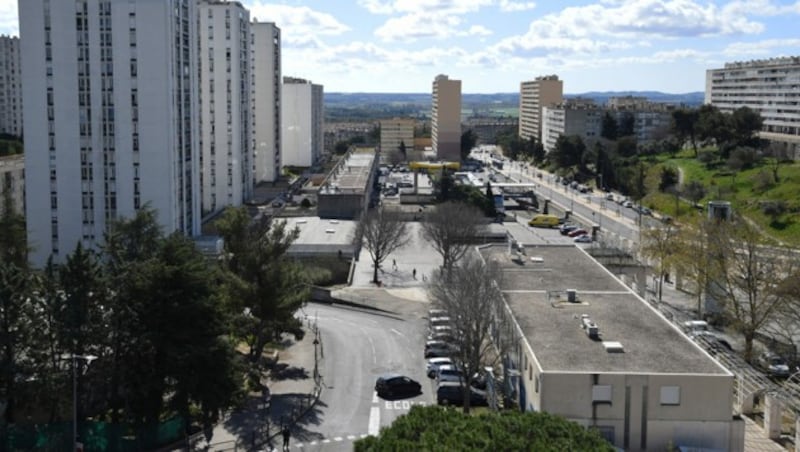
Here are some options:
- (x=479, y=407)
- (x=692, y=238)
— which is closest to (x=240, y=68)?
(x=692, y=238)

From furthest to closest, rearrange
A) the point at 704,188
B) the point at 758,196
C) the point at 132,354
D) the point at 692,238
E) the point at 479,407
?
the point at 704,188, the point at 758,196, the point at 692,238, the point at 479,407, the point at 132,354

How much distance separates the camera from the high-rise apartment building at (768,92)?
92.6 m

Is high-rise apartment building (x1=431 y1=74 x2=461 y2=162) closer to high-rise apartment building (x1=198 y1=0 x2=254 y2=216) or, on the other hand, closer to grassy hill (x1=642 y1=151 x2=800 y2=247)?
grassy hill (x1=642 y1=151 x2=800 y2=247)

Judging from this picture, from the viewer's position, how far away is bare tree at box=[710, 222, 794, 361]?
3256 cm

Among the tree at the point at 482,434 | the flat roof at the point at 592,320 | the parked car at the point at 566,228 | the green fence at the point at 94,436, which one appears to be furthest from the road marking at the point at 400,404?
the parked car at the point at 566,228

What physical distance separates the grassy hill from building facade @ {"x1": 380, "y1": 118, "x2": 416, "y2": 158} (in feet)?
224

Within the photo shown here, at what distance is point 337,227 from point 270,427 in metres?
37.9

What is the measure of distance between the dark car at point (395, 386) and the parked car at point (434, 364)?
158 cm

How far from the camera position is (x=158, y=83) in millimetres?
44438

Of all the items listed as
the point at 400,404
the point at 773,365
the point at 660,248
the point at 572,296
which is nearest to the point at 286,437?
the point at 400,404

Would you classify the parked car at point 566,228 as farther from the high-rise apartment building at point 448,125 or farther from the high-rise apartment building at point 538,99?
the high-rise apartment building at point 538,99

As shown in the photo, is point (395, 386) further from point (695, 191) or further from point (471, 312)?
point (695, 191)

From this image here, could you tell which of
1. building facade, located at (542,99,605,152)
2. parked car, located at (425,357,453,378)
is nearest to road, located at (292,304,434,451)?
parked car, located at (425,357,453,378)

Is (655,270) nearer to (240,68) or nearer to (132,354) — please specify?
(132,354)
